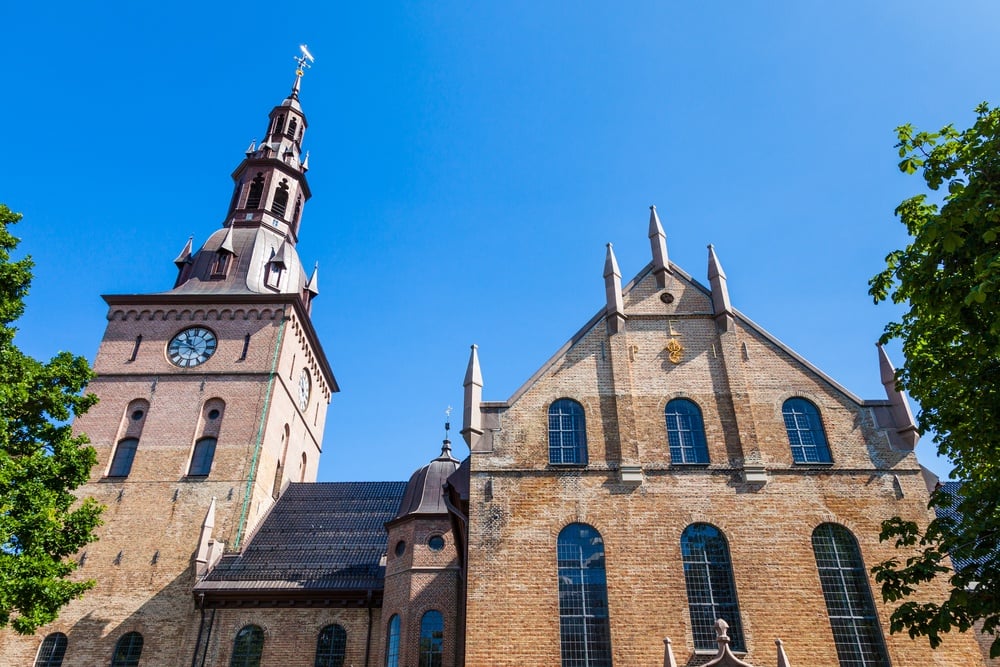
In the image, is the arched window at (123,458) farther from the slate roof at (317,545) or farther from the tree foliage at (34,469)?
the tree foliage at (34,469)

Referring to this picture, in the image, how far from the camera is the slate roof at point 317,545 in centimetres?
2592

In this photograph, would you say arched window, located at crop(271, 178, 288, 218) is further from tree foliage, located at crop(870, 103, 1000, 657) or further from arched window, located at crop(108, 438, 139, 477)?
tree foliage, located at crop(870, 103, 1000, 657)

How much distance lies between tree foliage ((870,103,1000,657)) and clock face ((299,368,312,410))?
2972cm

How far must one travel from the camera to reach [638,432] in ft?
61.2

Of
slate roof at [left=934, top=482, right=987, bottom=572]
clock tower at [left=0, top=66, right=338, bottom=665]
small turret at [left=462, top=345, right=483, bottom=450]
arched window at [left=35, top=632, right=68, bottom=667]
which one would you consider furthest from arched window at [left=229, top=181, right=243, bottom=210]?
slate roof at [left=934, top=482, right=987, bottom=572]

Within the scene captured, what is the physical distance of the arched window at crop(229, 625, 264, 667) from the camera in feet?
81.0

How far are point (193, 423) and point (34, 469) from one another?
15.7 metres

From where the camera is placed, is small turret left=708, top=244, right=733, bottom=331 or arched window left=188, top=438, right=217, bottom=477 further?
arched window left=188, top=438, right=217, bottom=477

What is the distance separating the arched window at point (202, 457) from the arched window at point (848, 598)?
24.0m

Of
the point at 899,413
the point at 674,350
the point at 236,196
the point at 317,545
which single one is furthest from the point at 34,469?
the point at 236,196

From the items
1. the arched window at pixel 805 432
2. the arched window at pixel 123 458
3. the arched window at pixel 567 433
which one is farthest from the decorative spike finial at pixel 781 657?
the arched window at pixel 123 458

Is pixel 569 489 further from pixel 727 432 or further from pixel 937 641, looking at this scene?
pixel 937 641

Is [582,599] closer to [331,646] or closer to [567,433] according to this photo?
[567,433]

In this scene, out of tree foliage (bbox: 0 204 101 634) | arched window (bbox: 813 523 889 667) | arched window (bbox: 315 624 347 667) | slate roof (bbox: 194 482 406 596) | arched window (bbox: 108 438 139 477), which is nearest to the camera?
tree foliage (bbox: 0 204 101 634)
